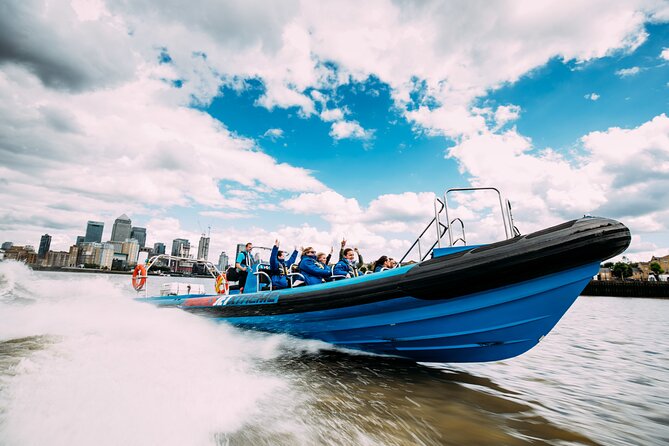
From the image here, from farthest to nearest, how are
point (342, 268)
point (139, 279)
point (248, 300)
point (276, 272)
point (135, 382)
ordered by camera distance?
1. point (139, 279)
2. point (276, 272)
3. point (342, 268)
4. point (248, 300)
5. point (135, 382)

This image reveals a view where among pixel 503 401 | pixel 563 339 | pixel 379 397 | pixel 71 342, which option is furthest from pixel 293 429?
pixel 563 339

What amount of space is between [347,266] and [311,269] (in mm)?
612

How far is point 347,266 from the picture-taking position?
5.63 meters

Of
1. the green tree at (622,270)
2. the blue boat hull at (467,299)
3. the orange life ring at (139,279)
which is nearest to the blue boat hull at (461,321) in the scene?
the blue boat hull at (467,299)

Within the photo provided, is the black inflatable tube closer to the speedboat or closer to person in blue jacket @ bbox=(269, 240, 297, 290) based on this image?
the speedboat

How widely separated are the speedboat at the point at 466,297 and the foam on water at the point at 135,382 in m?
1.10

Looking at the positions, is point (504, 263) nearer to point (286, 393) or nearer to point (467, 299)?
point (467, 299)

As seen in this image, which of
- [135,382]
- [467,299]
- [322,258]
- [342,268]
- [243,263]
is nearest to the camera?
[135,382]

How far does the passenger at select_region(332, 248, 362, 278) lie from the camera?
557cm

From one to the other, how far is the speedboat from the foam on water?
1.10 m

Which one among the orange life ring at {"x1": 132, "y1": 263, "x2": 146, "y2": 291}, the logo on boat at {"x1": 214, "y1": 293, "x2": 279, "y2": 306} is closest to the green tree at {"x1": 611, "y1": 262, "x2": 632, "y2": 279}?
the logo on boat at {"x1": 214, "y1": 293, "x2": 279, "y2": 306}

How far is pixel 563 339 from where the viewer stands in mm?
7602

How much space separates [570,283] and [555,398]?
131cm

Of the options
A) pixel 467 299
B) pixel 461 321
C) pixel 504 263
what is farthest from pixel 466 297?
pixel 504 263
